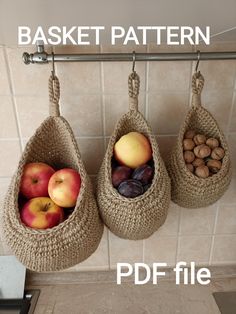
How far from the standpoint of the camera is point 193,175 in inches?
19.3

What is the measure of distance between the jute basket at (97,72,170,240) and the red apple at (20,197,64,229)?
70mm

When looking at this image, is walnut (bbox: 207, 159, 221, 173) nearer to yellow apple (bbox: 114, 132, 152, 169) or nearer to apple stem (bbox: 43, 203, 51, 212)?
yellow apple (bbox: 114, 132, 152, 169)

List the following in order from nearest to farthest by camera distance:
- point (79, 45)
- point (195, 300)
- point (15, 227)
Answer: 1. point (15, 227)
2. point (79, 45)
3. point (195, 300)

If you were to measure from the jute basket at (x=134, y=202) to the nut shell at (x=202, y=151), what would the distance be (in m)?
0.07

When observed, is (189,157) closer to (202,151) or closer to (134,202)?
(202,151)

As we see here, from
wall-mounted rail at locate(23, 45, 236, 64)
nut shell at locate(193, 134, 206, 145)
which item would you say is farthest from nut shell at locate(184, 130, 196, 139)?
wall-mounted rail at locate(23, 45, 236, 64)

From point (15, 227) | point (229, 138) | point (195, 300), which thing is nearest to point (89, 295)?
point (195, 300)

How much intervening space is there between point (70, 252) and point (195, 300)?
0.39m

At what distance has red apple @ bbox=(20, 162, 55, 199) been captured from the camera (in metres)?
0.48

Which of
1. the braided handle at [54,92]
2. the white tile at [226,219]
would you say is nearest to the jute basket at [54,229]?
the braided handle at [54,92]

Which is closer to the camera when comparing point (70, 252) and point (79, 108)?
point (70, 252)

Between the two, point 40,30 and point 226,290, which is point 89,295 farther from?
point 40,30

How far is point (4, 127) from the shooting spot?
587 mm

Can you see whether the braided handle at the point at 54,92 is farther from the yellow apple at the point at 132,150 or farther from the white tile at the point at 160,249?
the white tile at the point at 160,249
